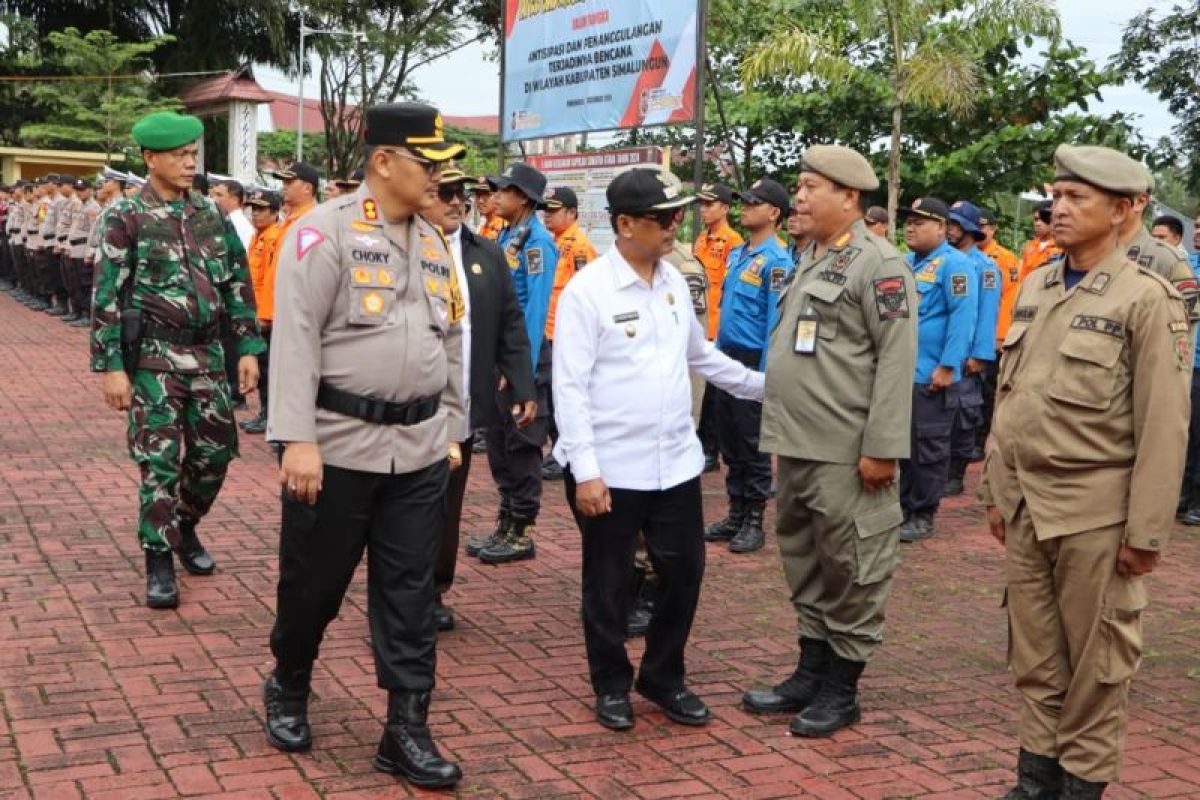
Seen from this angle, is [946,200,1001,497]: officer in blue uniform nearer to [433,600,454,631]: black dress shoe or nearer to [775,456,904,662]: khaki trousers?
[775,456,904,662]: khaki trousers

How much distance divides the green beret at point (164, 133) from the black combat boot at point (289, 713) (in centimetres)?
259

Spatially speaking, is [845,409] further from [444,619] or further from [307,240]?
[444,619]

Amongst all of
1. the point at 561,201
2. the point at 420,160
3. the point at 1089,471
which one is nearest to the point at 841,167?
the point at 1089,471

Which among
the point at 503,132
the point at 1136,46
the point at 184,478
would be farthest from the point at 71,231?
the point at 1136,46

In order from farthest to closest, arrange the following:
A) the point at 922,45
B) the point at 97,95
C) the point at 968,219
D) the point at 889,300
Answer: the point at 97,95 < the point at 922,45 < the point at 968,219 < the point at 889,300

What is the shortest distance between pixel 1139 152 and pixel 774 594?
1410 centimetres

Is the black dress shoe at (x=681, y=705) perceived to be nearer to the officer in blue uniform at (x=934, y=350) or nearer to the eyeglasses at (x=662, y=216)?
the eyeglasses at (x=662, y=216)

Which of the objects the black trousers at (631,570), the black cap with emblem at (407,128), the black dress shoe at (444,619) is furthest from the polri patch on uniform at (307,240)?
the black dress shoe at (444,619)

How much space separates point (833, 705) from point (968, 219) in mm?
4643

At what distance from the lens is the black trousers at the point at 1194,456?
344 inches

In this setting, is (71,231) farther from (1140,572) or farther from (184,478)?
(1140,572)

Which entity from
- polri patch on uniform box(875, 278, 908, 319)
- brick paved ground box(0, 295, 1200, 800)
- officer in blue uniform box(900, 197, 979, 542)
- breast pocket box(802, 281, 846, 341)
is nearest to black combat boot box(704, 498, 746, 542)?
brick paved ground box(0, 295, 1200, 800)

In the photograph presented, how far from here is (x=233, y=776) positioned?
4094 mm

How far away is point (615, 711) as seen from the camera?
4645 millimetres
